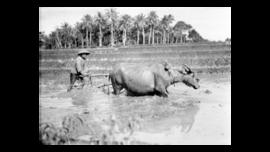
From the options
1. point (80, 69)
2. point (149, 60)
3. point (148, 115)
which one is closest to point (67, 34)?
point (149, 60)

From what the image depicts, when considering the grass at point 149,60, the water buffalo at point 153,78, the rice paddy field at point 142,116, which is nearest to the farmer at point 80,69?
the rice paddy field at point 142,116

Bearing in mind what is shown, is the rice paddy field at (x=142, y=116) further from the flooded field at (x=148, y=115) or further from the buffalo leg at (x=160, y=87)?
the buffalo leg at (x=160, y=87)

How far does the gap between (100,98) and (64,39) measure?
46.6m

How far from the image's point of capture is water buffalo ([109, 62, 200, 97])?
8.92 metres

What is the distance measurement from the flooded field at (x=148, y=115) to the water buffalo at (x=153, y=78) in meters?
0.28

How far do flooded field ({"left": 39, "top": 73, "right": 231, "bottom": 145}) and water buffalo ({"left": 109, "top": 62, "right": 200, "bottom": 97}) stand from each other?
0.28 m

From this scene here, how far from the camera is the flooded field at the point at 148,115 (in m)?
5.64

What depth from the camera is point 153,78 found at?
354 inches

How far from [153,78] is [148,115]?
2.18 meters

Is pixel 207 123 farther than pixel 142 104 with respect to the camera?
No

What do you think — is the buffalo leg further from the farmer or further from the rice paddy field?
the farmer

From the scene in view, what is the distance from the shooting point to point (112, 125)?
6043 millimetres

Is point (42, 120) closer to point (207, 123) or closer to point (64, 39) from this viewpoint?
point (207, 123)
